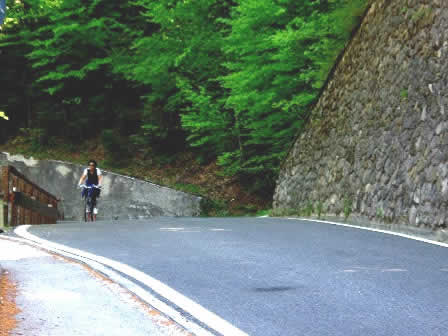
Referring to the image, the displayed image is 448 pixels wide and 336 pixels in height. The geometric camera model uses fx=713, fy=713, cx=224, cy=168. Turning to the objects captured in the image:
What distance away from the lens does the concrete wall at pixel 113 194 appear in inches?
1158

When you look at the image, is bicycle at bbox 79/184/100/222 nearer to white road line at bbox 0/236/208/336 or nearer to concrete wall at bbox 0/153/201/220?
concrete wall at bbox 0/153/201/220

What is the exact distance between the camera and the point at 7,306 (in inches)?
257

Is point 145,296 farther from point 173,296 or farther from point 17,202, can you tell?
point 17,202

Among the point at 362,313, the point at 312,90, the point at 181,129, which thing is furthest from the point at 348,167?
the point at 181,129

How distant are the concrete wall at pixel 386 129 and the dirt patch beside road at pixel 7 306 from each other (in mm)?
6752

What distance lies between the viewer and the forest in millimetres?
22047

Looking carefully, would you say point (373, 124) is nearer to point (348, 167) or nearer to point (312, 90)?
point (348, 167)

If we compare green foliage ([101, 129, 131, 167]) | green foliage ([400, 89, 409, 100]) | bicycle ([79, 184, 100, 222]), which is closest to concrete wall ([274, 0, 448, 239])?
green foliage ([400, 89, 409, 100])

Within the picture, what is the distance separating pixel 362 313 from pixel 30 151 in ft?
110

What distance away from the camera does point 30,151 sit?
3744 centimetres

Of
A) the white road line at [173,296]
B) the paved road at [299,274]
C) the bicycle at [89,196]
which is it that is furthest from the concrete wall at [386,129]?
the bicycle at [89,196]

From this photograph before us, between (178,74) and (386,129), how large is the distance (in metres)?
16.5

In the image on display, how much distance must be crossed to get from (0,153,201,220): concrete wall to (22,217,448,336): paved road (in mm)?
15967

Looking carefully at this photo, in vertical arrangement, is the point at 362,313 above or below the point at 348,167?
below
